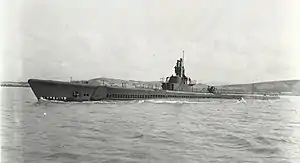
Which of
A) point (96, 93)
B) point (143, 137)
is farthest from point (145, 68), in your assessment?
point (96, 93)

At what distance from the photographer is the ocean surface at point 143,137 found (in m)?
1.29

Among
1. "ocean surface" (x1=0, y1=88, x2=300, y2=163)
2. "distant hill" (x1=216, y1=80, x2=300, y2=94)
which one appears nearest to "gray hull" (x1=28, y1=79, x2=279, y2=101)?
"distant hill" (x1=216, y1=80, x2=300, y2=94)

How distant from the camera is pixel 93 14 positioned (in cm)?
136

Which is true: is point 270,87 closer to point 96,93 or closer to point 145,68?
point 145,68

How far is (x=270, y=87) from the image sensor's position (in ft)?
5.03

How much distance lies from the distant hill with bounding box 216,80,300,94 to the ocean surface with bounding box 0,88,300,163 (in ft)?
0.15

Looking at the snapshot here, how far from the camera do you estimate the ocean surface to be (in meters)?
1.29

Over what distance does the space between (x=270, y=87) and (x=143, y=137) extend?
2.04 feet

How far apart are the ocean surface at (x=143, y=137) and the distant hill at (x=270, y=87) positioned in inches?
1.8

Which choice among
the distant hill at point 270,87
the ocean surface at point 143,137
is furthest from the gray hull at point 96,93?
the ocean surface at point 143,137

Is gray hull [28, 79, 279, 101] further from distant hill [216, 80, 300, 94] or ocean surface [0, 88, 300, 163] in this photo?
ocean surface [0, 88, 300, 163]

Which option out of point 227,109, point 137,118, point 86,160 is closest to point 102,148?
point 86,160

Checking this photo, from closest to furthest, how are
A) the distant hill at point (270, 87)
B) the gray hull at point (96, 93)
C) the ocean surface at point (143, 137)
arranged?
1. the ocean surface at point (143, 137)
2. the distant hill at point (270, 87)
3. the gray hull at point (96, 93)

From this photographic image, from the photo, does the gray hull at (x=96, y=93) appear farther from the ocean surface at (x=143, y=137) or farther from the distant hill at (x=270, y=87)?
the ocean surface at (x=143, y=137)
